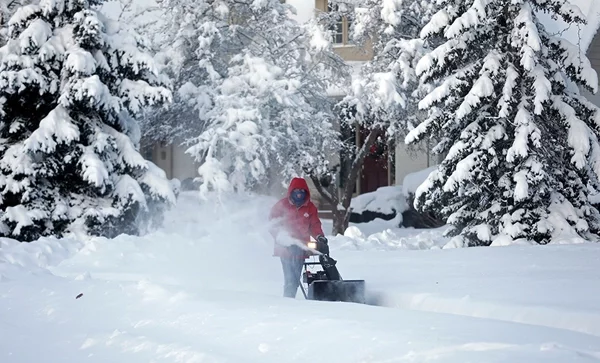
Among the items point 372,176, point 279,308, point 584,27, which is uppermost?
point 584,27

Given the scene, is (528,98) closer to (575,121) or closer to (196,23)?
(575,121)

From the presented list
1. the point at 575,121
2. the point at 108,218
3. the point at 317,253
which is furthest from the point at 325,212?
the point at 317,253

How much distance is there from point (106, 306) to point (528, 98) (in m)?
9.18

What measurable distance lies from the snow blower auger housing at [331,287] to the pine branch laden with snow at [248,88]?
10689 mm

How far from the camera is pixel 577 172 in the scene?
604 inches

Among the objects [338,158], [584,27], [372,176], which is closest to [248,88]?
[338,158]

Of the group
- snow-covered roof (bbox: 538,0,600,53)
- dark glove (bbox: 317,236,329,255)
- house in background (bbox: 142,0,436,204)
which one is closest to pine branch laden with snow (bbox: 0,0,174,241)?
house in background (bbox: 142,0,436,204)

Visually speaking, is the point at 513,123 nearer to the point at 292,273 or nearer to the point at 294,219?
the point at 294,219

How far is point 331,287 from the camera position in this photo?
31.2 feet

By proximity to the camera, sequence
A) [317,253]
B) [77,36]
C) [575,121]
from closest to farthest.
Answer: [317,253], [575,121], [77,36]

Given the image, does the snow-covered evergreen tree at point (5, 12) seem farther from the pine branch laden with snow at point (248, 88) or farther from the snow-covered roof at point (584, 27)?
the snow-covered roof at point (584, 27)

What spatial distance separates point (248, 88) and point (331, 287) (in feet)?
40.8

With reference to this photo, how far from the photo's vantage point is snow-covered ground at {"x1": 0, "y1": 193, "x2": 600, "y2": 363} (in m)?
6.24

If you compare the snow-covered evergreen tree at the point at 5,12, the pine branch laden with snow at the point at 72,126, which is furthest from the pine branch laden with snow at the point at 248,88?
the snow-covered evergreen tree at the point at 5,12
